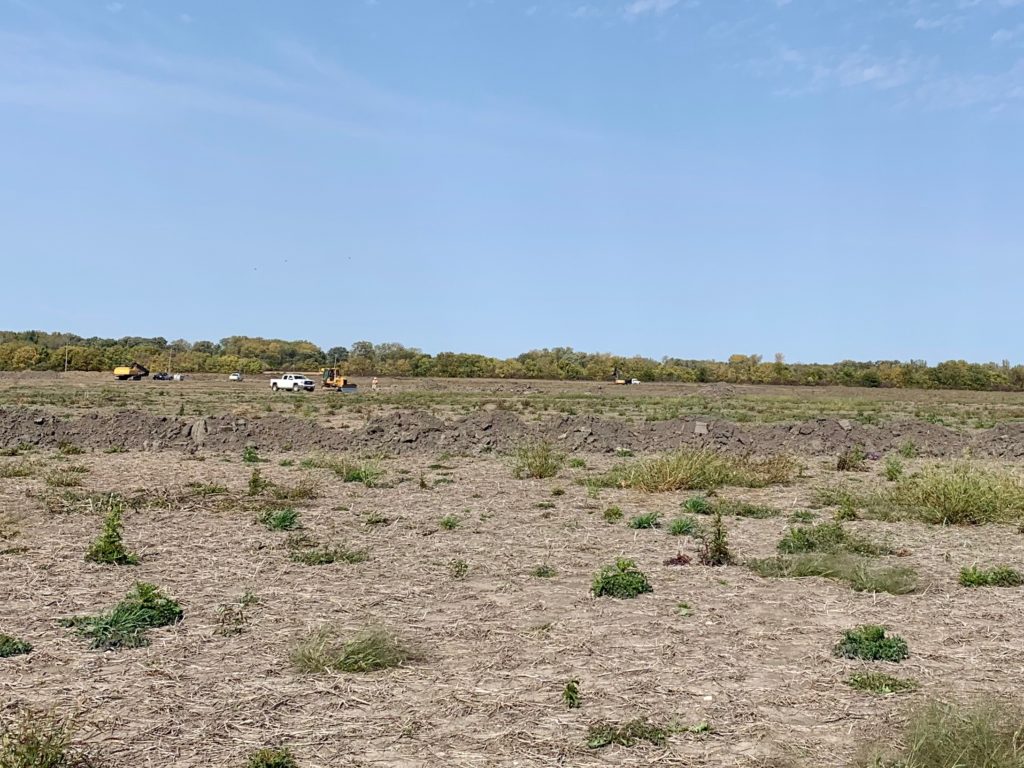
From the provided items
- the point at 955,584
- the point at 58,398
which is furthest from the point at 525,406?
the point at 955,584

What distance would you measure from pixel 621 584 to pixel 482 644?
2.04 m

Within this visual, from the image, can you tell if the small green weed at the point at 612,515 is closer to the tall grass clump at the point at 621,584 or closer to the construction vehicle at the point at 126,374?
the tall grass clump at the point at 621,584

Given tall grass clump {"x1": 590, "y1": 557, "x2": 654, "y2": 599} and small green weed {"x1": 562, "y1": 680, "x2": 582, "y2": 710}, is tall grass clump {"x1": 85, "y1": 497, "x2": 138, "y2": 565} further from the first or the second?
small green weed {"x1": 562, "y1": 680, "x2": 582, "y2": 710}

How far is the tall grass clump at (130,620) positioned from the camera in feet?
22.7

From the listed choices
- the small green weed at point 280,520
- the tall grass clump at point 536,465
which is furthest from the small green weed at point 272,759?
the tall grass clump at point 536,465

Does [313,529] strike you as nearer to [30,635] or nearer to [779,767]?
[30,635]

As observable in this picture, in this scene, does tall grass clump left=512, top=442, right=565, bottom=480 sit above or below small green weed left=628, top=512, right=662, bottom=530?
above

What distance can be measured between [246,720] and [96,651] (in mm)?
1942

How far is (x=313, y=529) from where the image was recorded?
12367 mm

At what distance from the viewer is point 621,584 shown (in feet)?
28.6

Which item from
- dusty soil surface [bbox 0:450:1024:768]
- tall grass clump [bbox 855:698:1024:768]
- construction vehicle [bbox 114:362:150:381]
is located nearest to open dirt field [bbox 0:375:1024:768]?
dusty soil surface [bbox 0:450:1024:768]

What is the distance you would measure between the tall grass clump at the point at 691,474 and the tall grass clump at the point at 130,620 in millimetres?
10220

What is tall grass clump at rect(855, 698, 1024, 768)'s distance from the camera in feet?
14.9

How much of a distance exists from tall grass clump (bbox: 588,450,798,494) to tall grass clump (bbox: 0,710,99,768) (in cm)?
1245
